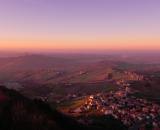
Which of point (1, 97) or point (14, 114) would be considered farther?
point (1, 97)

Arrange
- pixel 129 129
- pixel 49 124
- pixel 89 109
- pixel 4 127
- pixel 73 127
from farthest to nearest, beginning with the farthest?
pixel 89 109 < pixel 129 129 < pixel 73 127 < pixel 49 124 < pixel 4 127

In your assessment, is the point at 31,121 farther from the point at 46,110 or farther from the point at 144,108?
the point at 144,108

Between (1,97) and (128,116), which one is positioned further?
(128,116)

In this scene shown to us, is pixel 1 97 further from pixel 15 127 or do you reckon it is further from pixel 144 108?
pixel 144 108

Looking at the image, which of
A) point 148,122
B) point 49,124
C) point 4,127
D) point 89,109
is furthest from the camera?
point 89,109

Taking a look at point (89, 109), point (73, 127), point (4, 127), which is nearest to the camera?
point (4, 127)

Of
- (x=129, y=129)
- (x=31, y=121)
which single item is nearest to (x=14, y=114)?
(x=31, y=121)

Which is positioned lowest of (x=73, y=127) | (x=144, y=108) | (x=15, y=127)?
(x=144, y=108)

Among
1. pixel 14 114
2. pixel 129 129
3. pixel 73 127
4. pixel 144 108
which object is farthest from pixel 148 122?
pixel 14 114

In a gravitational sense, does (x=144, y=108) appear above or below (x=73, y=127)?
below
